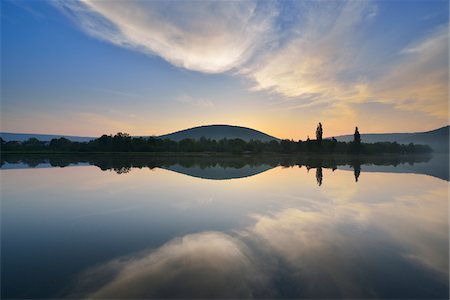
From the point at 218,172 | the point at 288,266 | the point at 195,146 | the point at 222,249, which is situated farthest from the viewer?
the point at 195,146

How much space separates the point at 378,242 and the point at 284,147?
125 meters

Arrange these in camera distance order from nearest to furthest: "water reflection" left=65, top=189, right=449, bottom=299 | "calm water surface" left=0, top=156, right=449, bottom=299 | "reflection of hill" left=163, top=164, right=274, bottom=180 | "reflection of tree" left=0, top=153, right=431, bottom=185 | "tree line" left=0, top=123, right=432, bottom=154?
1. "water reflection" left=65, top=189, right=449, bottom=299
2. "calm water surface" left=0, top=156, right=449, bottom=299
3. "reflection of hill" left=163, top=164, right=274, bottom=180
4. "reflection of tree" left=0, top=153, right=431, bottom=185
5. "tree line" left=0, top=123, right=432, bottom=154

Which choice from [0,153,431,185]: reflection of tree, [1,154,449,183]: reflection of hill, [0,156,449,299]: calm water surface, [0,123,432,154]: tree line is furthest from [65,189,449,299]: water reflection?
[0,123,432,154]: tree line

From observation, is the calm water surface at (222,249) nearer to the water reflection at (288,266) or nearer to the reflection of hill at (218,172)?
the water reflection at (288,266)

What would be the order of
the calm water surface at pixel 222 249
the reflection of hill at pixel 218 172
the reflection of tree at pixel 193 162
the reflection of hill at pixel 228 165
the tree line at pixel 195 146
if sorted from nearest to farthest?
the calm water surface at pixel 222 249 < the reflection of hill at pixel 218 172 < the reflection of hill at pixel 228 165 < the reflection of tree at pixel 193 162 < the tree line at pixel 195 146

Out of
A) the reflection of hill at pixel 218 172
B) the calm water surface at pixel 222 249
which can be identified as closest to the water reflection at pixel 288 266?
the calm water surface at pixel 222 249

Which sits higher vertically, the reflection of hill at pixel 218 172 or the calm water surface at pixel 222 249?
the reflection of hill at pixel 218 172

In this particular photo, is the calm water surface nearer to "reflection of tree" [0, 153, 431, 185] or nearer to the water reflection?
the water reflection

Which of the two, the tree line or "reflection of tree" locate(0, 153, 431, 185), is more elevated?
the tree line

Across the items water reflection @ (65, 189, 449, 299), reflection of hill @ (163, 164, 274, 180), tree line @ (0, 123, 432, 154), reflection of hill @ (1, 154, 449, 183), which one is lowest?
water reflection @ (65, 189, 449, 299)

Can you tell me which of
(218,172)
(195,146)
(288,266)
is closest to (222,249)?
(288,266)

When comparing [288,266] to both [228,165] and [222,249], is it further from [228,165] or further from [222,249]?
[228,165]

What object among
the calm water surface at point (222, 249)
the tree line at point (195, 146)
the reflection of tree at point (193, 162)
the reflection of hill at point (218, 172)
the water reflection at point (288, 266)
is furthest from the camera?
the tree line at point (195, 146)

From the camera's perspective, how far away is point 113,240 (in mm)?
10344
